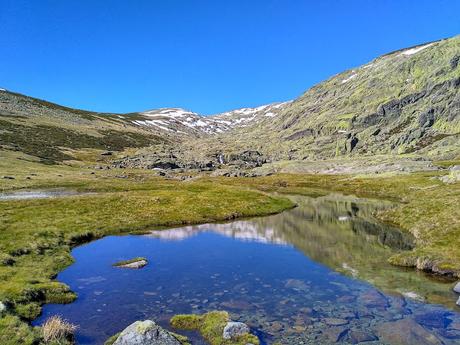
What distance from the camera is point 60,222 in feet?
164

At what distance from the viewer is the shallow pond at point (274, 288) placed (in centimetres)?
2269

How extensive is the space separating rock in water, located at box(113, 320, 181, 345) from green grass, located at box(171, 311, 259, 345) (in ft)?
8.25

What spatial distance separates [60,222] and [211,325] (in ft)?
113

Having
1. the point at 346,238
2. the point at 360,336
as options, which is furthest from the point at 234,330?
the point at 346,238

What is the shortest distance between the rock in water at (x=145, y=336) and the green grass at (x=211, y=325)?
8.25 ft

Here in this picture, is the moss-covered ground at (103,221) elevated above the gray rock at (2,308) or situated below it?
above

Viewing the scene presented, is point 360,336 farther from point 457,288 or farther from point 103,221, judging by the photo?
point 103,221

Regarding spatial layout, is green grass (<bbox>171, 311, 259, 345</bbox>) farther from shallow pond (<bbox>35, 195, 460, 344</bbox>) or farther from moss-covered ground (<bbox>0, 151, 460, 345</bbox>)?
moss-covered ground (<bbox>0, 151, 460, 345</bbox>)

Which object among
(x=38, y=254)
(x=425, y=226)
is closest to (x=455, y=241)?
(x=425, y=226)

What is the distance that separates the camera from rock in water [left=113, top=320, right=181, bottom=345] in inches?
745

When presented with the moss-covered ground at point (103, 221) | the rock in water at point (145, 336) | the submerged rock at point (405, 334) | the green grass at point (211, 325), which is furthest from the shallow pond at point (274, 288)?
the rock in water at point (145, 336)

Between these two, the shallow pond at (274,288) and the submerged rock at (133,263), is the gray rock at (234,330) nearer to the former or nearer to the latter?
the shallow pond at (274,288)

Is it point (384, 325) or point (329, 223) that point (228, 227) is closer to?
point (329, 223)

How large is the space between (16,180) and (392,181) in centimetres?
9959
